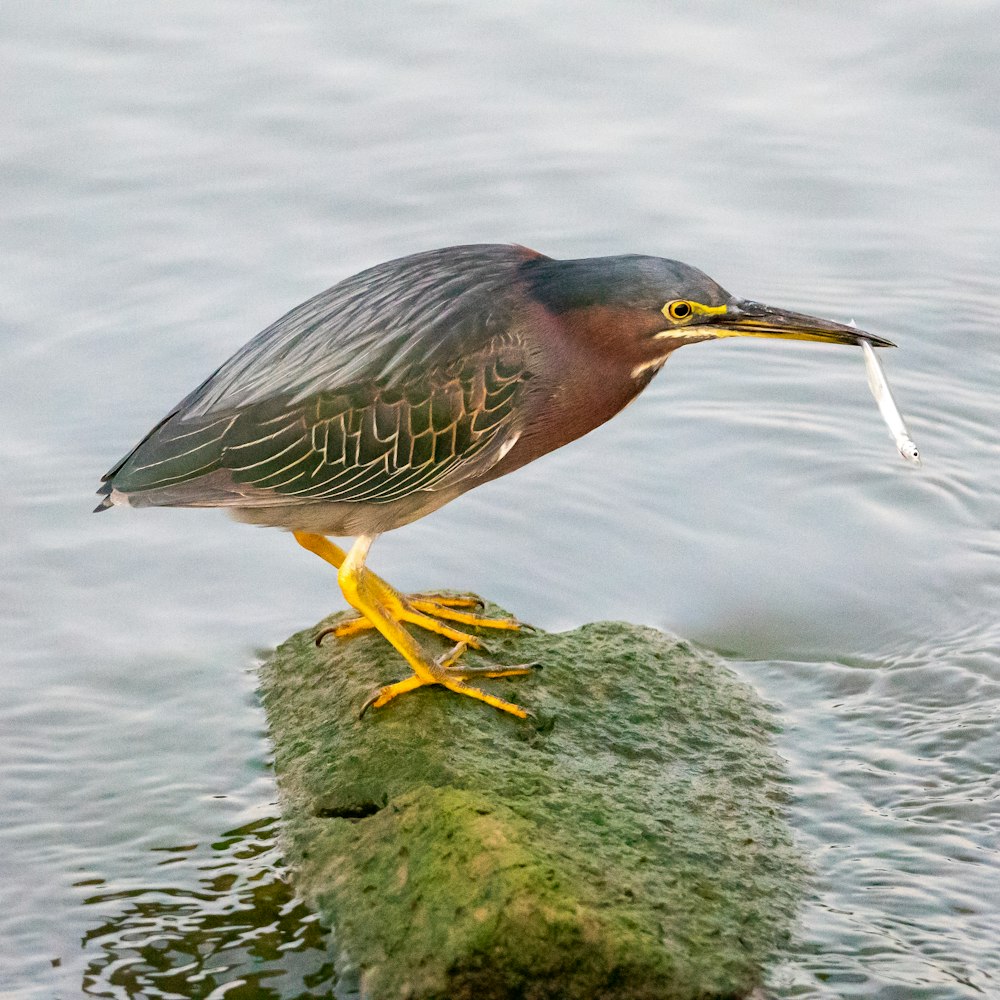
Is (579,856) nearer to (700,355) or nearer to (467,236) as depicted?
(700,355)

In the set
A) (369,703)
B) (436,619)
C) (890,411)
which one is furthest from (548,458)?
(369,703)

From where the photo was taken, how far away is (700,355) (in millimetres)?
9586

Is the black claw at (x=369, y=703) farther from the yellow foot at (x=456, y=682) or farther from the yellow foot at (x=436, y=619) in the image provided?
the yellow foot at (x=436, y=619)

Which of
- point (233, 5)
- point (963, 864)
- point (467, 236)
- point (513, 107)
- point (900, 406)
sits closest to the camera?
point (963, 864)

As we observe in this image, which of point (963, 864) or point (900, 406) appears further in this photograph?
point (900, 406)

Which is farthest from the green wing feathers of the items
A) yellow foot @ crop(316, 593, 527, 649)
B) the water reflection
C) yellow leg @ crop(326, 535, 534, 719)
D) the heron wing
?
the water reflection

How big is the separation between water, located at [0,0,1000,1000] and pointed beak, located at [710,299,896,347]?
4.87ft

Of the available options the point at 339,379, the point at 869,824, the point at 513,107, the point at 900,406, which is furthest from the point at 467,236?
the point at 869,824

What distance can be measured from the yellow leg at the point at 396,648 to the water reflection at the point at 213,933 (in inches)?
26.9

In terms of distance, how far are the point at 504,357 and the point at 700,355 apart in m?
3.76

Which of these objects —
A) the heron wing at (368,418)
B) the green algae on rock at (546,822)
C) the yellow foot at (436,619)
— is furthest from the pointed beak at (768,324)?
the yellow foot at (436,619)

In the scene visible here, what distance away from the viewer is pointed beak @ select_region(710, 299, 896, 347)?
6000 mm

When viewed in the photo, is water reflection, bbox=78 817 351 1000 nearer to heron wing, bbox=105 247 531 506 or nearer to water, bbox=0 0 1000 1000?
water, bbox=0 0 1000 1000

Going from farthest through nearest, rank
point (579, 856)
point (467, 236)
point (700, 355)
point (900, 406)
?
1. point (467, 236)
2. point (700, 355)
3. point (900, 406)
4. point (579, 856)
